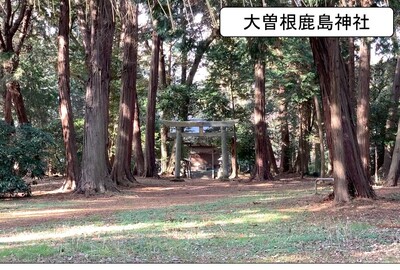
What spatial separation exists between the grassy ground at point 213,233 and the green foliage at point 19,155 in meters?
2.51

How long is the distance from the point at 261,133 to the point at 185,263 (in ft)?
58.0

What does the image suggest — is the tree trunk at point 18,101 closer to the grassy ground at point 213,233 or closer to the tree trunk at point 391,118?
the grassy ground at point 213,233

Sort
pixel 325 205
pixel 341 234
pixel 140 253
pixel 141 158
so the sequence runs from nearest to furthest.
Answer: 1. pixel 140 253
2. pixel 341 234
3. pixel 325 205
4. pixel 141 158

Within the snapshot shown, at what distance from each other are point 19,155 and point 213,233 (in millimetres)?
9267

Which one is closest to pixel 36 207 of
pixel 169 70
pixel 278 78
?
pixel 278 78

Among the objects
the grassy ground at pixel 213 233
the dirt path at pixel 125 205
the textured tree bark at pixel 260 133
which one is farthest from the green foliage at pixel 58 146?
the grassy ground at pixel 213 233

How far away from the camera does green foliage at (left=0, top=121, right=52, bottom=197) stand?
50.0ft

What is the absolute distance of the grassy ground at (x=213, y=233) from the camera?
6152 mm

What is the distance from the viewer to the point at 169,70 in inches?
1347

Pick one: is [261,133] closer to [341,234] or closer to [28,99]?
[28,99]

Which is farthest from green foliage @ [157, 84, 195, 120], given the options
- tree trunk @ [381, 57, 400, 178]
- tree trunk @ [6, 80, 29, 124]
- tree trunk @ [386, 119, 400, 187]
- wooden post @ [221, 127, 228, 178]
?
tree trunk @ [386, 119, 400, 187]

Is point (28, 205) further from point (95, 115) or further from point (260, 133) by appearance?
point (260, 133)

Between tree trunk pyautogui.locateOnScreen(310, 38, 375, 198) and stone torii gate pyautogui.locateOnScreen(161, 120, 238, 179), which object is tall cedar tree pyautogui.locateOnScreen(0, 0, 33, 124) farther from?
tree trunk pyautogui.locateOnScreen(310, 38, 375, 198)

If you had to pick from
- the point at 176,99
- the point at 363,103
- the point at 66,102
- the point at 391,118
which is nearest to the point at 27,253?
A: the point at 66,102
